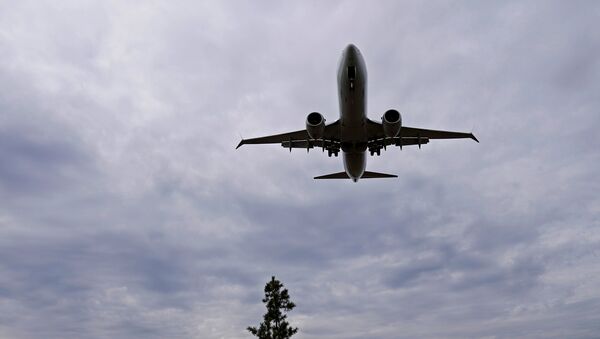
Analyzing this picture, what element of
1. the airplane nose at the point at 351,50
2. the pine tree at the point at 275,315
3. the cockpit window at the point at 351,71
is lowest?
the pine tree at the point at 275,315

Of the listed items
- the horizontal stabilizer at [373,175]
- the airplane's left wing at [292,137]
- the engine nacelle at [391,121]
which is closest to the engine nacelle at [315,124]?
the airplane's left wing at [292,137]

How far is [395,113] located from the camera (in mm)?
37531

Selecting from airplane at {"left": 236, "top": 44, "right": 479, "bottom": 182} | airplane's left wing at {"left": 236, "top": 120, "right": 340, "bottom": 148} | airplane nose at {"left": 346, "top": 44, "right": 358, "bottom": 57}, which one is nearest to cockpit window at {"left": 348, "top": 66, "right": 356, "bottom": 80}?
airplane at {"left": 236, "top": 44, "right": 479, "bottom": 182}

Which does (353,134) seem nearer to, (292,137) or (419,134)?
(292,137)

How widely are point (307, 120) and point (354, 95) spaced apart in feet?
14.7

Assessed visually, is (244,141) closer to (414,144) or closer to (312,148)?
(312,148)

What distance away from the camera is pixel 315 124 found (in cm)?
3741

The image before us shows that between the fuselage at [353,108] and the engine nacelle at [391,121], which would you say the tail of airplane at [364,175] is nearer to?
the fuselage at [353,108]

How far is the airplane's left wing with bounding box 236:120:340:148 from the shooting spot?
4097cm

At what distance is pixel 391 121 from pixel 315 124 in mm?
5536

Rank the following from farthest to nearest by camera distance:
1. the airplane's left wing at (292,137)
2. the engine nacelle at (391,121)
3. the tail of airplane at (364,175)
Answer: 1. the tail of airplane at (364,175)
2. the airplane's left wing at (292,137)
3. the engine nacelle at (391,121)

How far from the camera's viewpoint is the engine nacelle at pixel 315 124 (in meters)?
37.4

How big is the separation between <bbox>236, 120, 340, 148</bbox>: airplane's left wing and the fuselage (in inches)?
34.1

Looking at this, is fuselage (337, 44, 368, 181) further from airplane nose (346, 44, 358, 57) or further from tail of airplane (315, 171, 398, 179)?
tail of airplane (315, 171, 398, 179)
